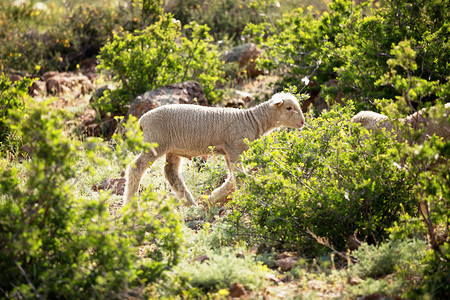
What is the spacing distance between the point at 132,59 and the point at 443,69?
259 inches

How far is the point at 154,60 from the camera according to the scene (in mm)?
11883

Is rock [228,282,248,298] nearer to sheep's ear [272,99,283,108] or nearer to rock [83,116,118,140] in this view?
sheep's ear [272,99,283,108]

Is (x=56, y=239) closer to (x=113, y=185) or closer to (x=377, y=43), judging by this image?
(x=113, y=185)

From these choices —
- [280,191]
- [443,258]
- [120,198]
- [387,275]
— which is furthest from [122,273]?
[120,198]

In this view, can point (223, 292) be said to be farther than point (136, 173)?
No

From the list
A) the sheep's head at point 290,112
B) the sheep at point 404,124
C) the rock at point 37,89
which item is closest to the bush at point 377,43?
the sheep at point 404,124

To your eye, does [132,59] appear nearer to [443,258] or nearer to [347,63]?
[347,63]

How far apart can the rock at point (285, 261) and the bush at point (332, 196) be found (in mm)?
191

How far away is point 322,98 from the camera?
1136 cm

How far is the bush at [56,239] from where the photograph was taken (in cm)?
414

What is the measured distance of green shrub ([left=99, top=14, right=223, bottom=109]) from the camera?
1170cm

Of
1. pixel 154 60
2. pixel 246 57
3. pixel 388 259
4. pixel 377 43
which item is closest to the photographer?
pixel 388 259

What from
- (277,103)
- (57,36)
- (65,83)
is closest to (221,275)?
(277,103)

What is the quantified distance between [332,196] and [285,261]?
826mm
